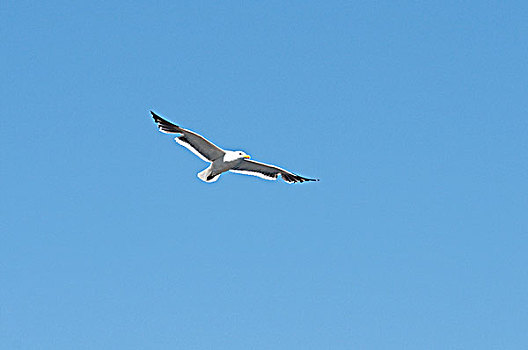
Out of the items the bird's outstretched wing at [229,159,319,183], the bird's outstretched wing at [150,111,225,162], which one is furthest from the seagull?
the bird's outstretched wing at [229,159,319,183]

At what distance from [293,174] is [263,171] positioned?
2.93m

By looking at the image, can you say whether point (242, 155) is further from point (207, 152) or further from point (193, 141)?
point (193, 141)

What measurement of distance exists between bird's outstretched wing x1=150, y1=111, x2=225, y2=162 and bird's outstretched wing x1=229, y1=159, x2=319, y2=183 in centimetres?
341

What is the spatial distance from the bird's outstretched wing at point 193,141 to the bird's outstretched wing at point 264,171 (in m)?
3.41

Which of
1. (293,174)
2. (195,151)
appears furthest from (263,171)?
(195,151)

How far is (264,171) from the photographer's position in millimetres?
80000

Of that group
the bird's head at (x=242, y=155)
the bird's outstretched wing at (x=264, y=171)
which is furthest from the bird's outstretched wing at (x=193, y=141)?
the bird's outstretched wing at (x=264, y=171)

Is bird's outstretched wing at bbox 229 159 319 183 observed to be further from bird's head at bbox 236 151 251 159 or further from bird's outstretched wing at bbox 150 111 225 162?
bird's outstretched wing at bbox 150 111 225 162

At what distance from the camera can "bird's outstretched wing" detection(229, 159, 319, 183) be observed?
78.2 meters

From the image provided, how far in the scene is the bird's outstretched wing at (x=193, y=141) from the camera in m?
73.0

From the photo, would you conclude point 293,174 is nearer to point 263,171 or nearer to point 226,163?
point 263,171

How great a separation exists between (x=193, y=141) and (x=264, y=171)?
8.74 meters

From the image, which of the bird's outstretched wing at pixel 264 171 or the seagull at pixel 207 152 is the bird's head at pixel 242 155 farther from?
the bird's outstretched wing at pixel 264 171

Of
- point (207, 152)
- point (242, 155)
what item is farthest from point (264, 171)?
point (207, 152)
